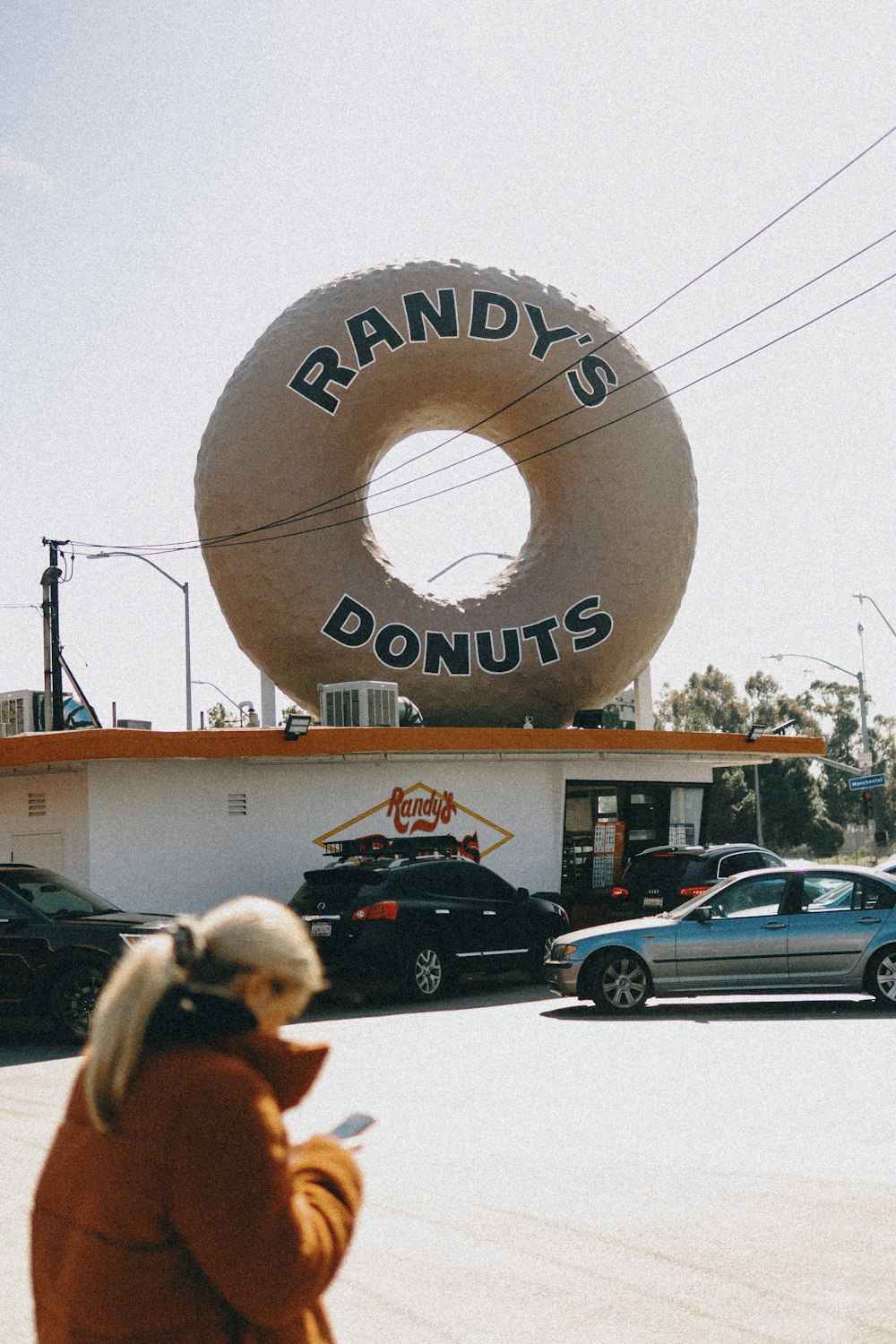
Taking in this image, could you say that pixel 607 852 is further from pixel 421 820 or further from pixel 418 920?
pixel 418 920

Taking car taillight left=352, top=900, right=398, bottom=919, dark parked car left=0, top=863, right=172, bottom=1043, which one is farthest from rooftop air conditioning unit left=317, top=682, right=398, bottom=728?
dark parked car left=0, top=863, right=172, bottom=1043

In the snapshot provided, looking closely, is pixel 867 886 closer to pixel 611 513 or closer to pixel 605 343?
pixel 611 513

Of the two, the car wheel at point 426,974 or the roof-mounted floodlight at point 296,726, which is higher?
the roof-mounted floodlight at point 296,726

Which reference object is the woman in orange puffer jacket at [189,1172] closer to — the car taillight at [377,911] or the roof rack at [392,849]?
the car taillight at [377,911]

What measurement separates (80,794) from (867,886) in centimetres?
955

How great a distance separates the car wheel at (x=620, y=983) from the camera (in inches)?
538

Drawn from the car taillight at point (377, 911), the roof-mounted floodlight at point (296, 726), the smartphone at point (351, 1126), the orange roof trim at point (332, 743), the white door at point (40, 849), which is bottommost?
the car taillight at point (377, 911)

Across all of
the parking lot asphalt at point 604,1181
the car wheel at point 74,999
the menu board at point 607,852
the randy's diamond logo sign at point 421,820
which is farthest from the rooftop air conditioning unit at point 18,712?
the parking lot asphalt at point 604,1181

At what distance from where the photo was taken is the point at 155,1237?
2285mm

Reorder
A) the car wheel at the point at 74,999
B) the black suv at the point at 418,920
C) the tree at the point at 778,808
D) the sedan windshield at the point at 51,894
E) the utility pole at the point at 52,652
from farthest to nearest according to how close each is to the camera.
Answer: the tree at the point at 778,808 < the utility pole at the point at 52,652 < the black suv at the point at 418,920 < the sedan windshield at the point at 51,894 < the car wheel at the point at 74,999

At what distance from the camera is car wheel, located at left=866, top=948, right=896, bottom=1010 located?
523 inches

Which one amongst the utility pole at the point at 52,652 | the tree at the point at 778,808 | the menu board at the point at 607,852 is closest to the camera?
the menu board at the point at 607,852

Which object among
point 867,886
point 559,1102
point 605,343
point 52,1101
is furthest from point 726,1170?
point 605,343

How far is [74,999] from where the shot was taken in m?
12.7
